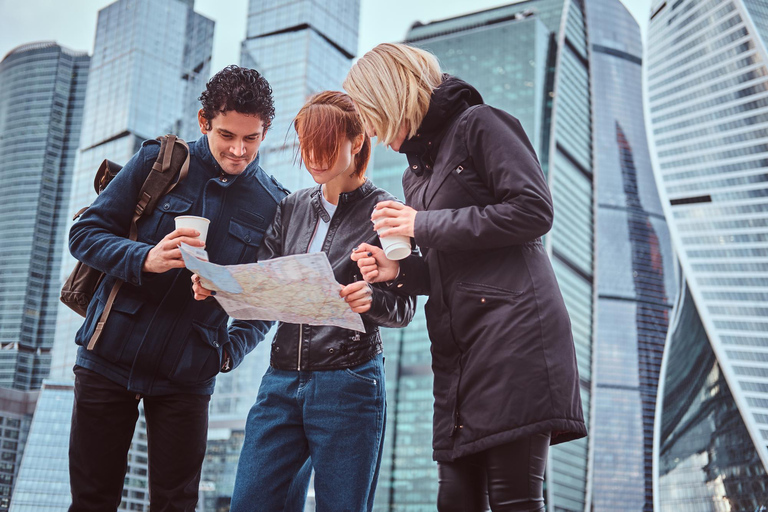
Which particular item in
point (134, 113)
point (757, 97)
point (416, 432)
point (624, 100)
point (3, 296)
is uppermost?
point (624, 100)

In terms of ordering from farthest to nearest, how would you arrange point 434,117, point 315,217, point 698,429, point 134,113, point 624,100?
point 624,100, point 134,113, point 698,429, point 315,217, point 434,117

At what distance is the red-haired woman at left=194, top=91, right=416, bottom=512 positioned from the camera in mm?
2361

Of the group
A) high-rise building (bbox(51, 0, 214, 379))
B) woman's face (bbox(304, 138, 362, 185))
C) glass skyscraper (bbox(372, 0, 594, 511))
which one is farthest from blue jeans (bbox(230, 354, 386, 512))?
high-rise building (bbox(51, 0, 214, 379))

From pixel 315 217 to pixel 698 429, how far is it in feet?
189

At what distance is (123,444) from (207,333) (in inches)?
19.9

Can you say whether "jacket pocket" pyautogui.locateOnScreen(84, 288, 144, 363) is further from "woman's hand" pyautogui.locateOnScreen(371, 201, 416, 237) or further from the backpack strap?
"woman's hand" pyautogui.locateOnScreen(371, 201, 416, 237)

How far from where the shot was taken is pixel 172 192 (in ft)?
9.09

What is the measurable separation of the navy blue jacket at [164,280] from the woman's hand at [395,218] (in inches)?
34.7

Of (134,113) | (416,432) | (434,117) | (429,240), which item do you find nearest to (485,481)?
(429,240)

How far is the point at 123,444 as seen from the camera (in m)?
2.60

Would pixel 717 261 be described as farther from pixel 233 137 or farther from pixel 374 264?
pixel 374 264

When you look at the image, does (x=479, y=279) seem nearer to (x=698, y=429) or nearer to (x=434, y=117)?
(x=434, y=117)

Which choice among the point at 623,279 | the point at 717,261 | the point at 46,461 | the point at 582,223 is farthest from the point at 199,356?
the point at 623,279

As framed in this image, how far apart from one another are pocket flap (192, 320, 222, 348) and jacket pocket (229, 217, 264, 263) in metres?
0.29
